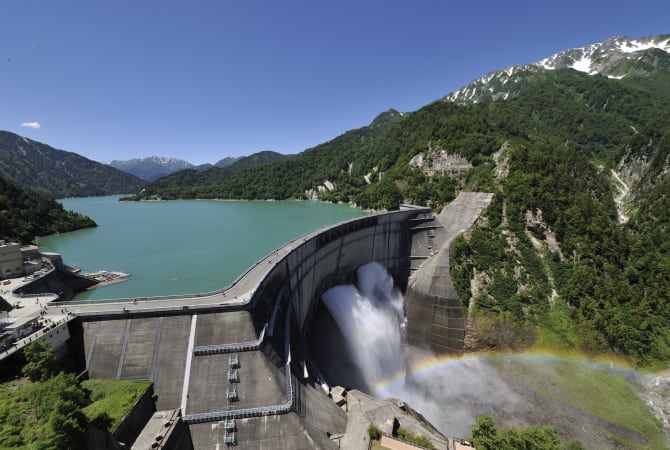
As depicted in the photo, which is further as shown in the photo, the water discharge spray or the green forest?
the green forest

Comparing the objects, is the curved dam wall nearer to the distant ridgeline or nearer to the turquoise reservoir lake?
the distant ridgeline

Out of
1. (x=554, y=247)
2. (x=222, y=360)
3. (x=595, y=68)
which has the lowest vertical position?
(x=222, y=360)

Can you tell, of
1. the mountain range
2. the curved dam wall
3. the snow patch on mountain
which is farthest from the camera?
the snow patch on mountain

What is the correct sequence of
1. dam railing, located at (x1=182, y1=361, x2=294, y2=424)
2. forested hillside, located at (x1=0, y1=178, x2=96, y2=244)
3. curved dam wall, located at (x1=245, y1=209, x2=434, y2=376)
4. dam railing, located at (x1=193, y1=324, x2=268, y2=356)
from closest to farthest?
1. dam railing, located at (x1=182, y1=361, x2=294, y2=424)
2. dam railing, located at (x1=193, y1=324, x2=268, y2=356)
3. curved dam wall, located at (x1=245, y1=209, x2=434, y2=376)
4. forested hillside, located at (x1=0, y1=178, x2=96, y2=244)

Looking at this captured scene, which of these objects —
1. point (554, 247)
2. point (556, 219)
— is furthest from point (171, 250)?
point (556, 219)

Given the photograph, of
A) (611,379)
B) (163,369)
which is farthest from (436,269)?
(163,369)

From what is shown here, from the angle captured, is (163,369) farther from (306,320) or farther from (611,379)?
(611,379)

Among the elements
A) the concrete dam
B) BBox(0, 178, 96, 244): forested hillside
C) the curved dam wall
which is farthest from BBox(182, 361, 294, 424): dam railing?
BBox(0, 178, 96, 244): forested hillside

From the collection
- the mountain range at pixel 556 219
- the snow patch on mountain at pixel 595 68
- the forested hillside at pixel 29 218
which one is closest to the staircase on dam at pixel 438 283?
the mountain range at pixel 556 219

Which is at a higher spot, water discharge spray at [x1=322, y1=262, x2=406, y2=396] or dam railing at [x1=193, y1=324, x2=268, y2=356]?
dam railing at [x1=193, y1=324, x2=268, y2=356]

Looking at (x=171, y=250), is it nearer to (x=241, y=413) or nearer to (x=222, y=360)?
(x=222, y=360)
